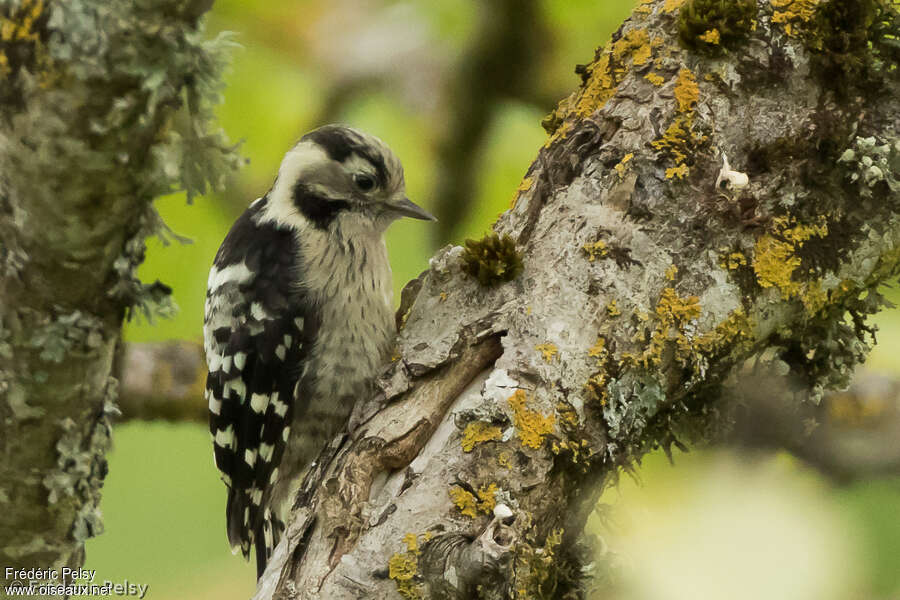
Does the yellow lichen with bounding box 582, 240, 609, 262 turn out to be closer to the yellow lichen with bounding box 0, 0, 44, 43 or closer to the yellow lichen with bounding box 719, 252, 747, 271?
the yellow lichen with bounding box 719, 252, 747, 271

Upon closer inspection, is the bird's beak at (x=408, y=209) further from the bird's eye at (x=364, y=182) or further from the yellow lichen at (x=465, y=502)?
the yellow lichen at (x=465, y=502)

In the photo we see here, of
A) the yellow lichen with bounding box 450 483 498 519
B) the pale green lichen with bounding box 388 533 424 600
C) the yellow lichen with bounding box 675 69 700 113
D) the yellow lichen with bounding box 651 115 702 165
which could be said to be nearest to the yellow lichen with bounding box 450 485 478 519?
the yellow lichen with bounding box 450 483 498 519

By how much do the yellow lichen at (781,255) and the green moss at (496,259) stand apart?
1.65ft

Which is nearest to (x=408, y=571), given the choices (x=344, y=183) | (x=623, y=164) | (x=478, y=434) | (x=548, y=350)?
(x=478, y=434)

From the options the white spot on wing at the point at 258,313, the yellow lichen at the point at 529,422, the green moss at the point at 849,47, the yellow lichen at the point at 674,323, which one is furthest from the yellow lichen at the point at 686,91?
the white spot on wing at the point at 258,313

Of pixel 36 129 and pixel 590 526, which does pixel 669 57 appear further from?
pixel 36 129

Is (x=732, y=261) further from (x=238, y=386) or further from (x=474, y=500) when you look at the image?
(x=238, y=386)

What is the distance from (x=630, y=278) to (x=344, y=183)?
1.03 metres

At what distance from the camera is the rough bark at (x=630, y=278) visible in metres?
1.89

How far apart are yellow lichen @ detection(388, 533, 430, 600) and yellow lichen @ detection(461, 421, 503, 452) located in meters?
0.20

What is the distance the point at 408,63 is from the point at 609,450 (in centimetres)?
166

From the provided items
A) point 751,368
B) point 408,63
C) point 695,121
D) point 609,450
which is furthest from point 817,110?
point 408,63

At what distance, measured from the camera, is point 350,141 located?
2684 mm

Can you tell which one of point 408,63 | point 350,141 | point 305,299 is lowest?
point 305,299
